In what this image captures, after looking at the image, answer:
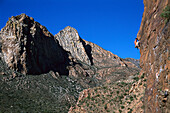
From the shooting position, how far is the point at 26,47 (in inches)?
2608

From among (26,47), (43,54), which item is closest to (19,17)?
(26,47)

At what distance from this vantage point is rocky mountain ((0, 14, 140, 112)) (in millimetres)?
48156

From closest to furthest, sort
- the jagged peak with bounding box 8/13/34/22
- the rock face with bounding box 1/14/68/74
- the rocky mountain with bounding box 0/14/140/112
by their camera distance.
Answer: the rocky mountain with bounding box 0/14/140/112
the rock face with bounding box 1/14/68/74
the jagged peak with bounding box 8/13/34/22

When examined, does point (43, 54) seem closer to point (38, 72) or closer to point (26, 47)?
point (26, 47)

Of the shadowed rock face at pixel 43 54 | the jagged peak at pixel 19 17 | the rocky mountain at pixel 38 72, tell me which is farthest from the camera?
the jagged peak at pixel 19 17

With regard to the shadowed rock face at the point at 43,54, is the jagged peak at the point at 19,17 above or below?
above

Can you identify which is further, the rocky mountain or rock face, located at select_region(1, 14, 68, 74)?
rock face, located at select_region(1, 14, 68, 74)

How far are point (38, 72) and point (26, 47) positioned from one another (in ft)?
37.7

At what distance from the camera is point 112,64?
10131cm

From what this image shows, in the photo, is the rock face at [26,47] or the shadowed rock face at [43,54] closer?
the rock face at [26,47]

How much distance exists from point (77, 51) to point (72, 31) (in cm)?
1824

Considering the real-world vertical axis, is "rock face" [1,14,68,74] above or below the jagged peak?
below

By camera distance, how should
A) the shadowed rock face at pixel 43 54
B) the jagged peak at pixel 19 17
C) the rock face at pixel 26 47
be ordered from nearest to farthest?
the rock face at pixel 26 47 < the shadowed rock face at pixel 43 54 < the jagged peak at pixel 19 17

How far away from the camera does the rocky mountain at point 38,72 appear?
48.2 m
